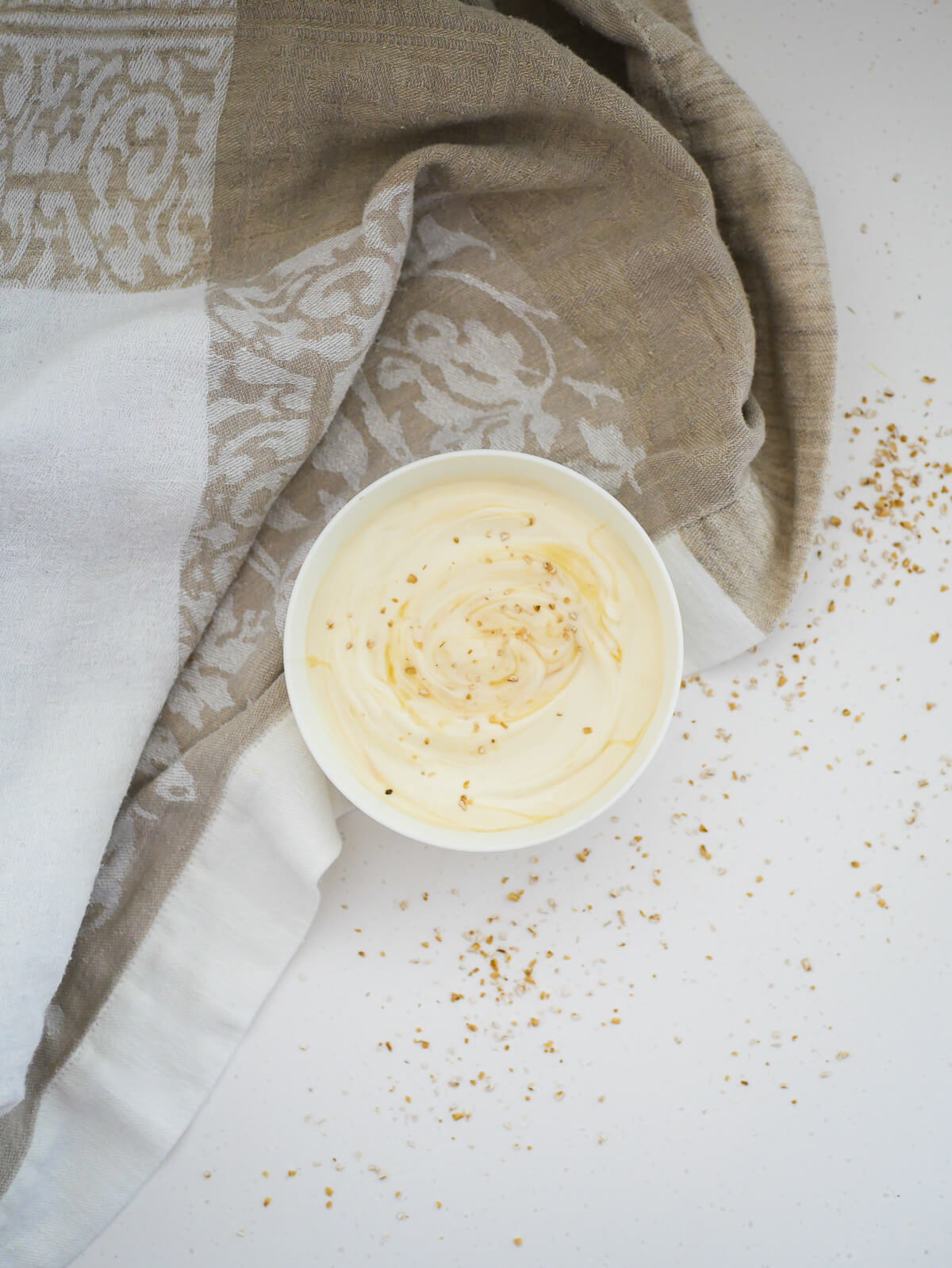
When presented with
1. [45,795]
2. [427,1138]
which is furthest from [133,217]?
[427,1138]

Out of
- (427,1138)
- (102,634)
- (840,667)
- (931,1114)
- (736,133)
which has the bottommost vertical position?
(427,1138)

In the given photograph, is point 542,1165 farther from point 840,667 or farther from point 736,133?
point 736,133

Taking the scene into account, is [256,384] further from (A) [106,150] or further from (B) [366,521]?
(A) [106,150]

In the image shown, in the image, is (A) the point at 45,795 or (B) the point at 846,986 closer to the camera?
(A) the point at 45,795

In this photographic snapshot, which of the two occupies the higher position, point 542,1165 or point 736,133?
point 736,133

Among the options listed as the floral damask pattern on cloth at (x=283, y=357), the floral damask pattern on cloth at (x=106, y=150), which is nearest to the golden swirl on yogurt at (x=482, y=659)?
the floral damask pattern on cloth at (x=283, y=357)

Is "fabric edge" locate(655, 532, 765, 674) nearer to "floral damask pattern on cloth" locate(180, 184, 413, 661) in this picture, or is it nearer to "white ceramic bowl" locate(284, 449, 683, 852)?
"white ceramic bowl" locate(284, 449, 683, 852)
